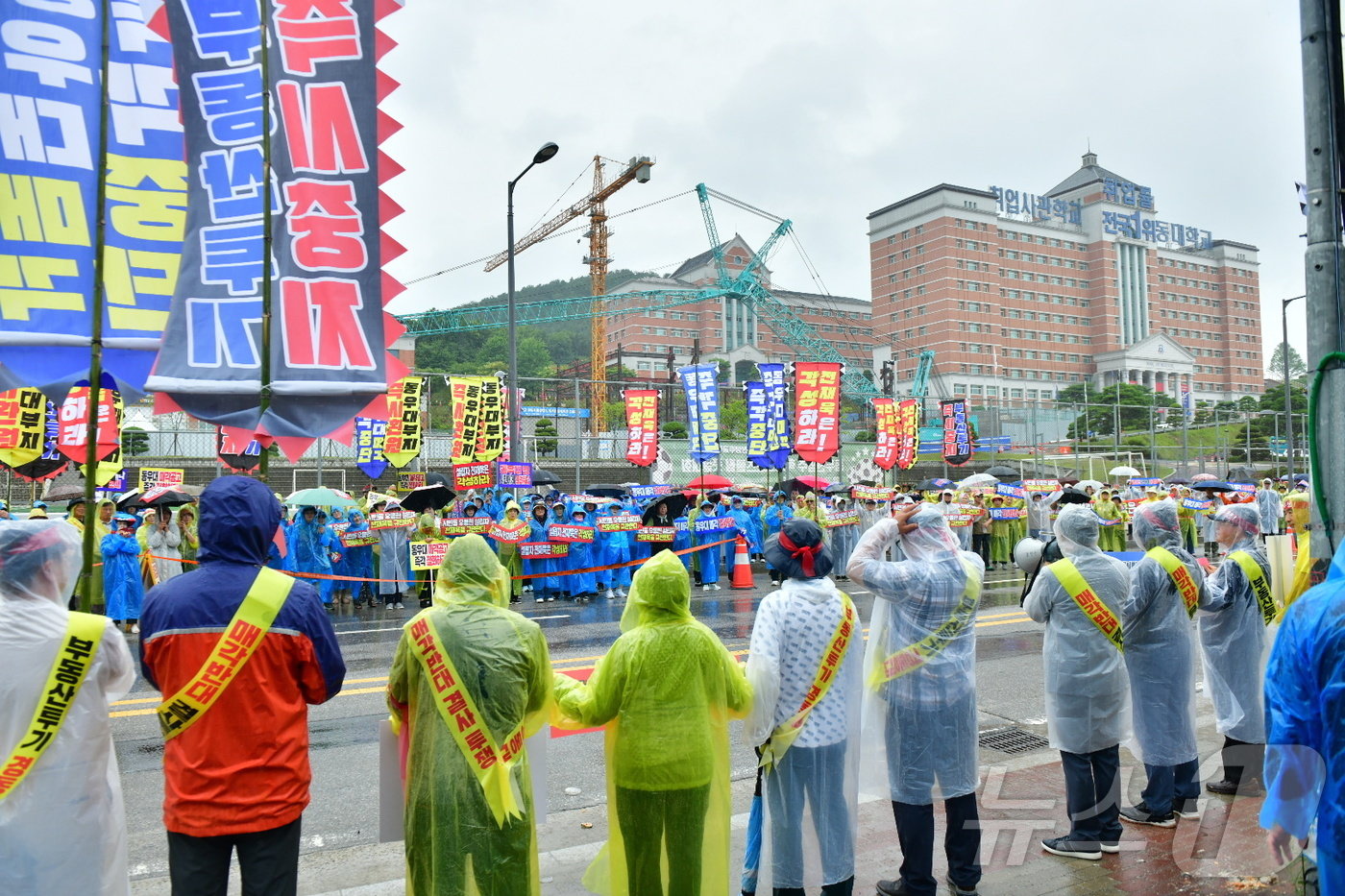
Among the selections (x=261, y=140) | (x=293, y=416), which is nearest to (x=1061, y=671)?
(x=293, y=416)

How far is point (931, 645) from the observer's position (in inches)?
188

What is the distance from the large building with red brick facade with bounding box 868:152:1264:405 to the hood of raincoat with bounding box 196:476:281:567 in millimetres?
84163

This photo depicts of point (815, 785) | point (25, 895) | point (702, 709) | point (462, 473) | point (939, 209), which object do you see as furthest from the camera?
point (939, 209)

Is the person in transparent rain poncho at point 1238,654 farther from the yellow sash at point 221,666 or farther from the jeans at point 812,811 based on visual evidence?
the yellow sash at point 221,666

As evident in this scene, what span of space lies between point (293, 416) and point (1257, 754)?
631 cm

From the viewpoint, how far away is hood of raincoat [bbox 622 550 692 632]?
3.86 meters

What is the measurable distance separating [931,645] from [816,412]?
19.6 metres

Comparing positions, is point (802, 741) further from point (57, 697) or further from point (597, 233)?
point (597, 233)

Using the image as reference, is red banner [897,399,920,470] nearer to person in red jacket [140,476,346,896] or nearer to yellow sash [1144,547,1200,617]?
yellow sash [1144,547,1200,617]

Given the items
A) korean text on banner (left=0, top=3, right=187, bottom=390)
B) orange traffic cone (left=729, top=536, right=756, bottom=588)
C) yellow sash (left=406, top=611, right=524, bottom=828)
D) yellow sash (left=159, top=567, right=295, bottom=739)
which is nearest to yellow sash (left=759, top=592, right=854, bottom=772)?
yellow sash (left=406, top=611, right=524, bottom=828)

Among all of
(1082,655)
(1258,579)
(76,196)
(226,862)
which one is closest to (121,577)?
(76,196)

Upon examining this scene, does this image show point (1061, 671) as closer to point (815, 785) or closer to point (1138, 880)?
point (1138, 880)

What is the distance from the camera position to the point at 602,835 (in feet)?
17.7

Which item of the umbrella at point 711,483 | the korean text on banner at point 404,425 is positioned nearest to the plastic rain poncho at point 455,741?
the umbrella at point 711,483
